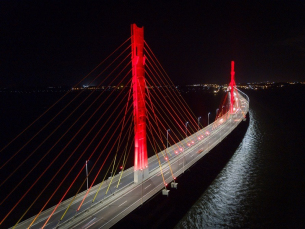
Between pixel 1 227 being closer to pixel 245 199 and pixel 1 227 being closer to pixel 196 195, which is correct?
pixel 196 195

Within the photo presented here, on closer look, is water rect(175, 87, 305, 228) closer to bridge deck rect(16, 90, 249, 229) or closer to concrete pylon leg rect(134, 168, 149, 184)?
bridge deck rect(16, 90, 249, 229)

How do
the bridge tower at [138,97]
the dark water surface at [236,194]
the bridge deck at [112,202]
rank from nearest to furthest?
the bridge deck at [112,202]
the dark water surface at [236,194]
the bridge tower at [138,97]

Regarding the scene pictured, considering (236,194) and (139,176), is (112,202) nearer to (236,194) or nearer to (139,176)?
(139,176)

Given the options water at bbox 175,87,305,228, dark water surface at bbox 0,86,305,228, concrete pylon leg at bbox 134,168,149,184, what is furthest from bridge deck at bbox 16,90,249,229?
water at bbox 175,87,305,228

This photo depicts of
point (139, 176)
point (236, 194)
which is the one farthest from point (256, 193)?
point (139, 176)

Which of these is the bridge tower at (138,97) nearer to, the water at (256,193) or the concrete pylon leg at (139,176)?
the concrete pylon leg at (139,176)

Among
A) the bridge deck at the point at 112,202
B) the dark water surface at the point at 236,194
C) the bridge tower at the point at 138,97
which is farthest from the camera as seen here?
the bridge tower at the point at 138,97

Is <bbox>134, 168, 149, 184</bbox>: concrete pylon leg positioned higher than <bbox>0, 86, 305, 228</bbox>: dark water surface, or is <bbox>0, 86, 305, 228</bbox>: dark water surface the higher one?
<bbox>134, 168, 149, 184</bbox>: concrete pylon leg

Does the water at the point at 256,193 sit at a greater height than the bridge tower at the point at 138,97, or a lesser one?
lesser

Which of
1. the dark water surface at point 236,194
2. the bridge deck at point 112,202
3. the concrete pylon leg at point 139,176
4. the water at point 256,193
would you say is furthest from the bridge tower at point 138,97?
the water at point 256,193

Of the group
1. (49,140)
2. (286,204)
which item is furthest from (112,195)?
(49,140)
